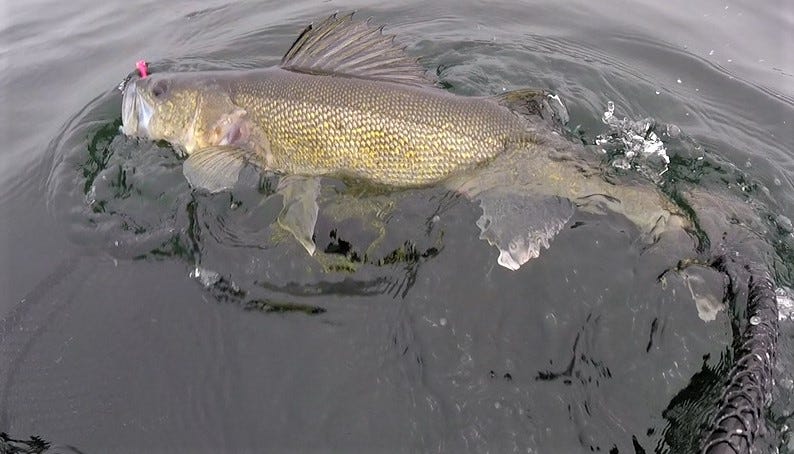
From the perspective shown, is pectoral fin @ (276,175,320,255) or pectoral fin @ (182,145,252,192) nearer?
pectoral fin @ (276,175,320,255)

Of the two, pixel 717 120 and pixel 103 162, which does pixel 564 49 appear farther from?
pixel 103 162

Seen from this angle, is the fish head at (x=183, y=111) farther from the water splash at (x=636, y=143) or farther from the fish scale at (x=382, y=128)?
the water splash at (x=636, y=143)

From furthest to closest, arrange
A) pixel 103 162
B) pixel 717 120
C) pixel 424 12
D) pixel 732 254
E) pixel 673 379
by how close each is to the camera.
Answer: pixel 424 12 → pixel 717 120 → pixel 103 162 → pixel 732 254 → pixel 673 379

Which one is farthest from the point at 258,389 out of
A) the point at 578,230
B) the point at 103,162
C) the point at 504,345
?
the point at 103,162

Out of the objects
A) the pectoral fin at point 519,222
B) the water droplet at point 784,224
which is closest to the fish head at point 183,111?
the pectoral fin at point 519,222

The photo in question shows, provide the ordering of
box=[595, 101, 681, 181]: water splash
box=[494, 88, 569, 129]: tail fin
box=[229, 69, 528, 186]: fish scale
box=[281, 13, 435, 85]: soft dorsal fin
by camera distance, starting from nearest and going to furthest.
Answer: box=[229, 69, 528, 186]: fish scale < box=[494, 88, 569, 129]: tail fin < box=[281, 13, 435, 85]: soft dorsal fin < box=[595, 101, 681, 181]: water splash

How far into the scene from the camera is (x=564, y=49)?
536 cm

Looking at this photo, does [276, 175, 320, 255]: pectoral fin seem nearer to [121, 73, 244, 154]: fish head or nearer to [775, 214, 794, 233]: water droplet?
[121, 73, 244, 154]: fish head

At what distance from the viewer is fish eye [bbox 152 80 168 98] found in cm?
361

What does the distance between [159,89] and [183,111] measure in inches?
8.9

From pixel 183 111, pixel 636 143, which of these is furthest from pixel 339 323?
pixel 636 143

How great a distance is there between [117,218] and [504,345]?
91.8 inches

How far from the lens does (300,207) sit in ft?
10.2

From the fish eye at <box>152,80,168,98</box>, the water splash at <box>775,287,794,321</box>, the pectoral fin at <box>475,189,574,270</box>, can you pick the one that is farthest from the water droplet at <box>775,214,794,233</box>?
the fish eye at <box>152,80,168,98</box>
